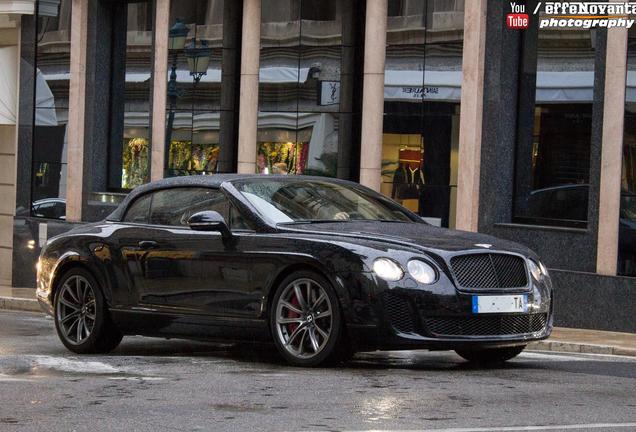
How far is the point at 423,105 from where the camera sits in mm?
22609

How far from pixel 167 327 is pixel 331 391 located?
2912 millimetres

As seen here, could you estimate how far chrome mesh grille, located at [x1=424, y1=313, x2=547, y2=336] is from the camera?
10391 millimetres

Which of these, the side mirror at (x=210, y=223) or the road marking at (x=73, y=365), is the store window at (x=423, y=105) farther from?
the road marking at (x=73, y=365)

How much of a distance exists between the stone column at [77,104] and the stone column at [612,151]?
12.4 metres

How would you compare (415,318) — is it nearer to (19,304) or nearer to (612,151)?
(612,151)

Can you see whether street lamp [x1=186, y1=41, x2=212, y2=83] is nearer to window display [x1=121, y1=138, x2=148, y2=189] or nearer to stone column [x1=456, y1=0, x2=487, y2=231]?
window display [x1=121, y1=138, x2=148, y2=189]

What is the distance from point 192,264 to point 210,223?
47 cm

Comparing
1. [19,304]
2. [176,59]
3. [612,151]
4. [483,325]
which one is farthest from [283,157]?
[483,325]

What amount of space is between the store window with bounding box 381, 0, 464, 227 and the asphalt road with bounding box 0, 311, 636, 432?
34.4ft

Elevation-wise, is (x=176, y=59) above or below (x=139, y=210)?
above

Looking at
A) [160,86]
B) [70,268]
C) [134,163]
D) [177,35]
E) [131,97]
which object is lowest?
[70,268]

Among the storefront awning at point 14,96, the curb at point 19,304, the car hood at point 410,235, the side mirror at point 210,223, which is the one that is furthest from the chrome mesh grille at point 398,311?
the storefront awning at point 14,96

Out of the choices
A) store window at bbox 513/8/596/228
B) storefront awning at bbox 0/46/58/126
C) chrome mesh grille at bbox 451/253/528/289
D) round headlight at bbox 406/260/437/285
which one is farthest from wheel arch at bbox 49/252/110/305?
storefront awning at bbox 0/46/58/126

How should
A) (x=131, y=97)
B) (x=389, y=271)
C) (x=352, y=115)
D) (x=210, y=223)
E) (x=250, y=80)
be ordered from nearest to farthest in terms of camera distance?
1. (x=389, y=271)
2. (x=210, y=223)
3. (x=352, y=115)
4. (x=250, y=80)
5. (x=131, y=97)
